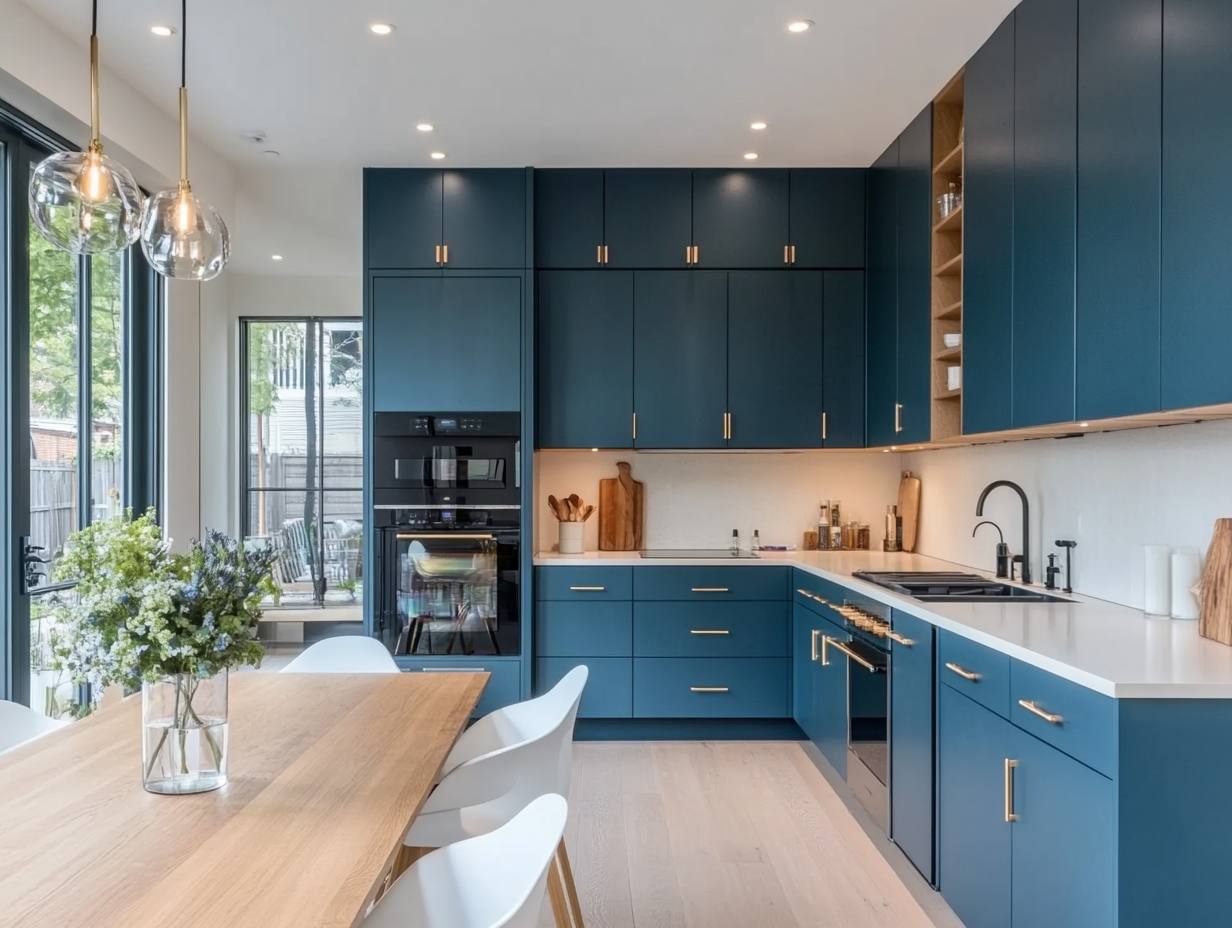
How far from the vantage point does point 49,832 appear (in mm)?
1279

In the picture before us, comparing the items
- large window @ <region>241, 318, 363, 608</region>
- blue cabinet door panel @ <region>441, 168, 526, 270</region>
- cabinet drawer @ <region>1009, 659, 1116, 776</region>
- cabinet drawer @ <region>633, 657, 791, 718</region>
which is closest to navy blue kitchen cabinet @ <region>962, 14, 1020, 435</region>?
cabinet drawer @ <region>1009, 659, 1116, 776</region>

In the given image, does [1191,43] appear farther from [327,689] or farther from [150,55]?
[150,55]

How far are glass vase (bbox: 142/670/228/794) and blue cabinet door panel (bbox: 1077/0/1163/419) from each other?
2037 millimetres

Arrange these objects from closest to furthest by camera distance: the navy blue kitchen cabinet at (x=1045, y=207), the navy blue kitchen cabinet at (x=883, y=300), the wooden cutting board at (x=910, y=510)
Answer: the navy blue kitchen cabinet at (x=1045, y=207)
the navy blue kitchen cabinet at (x=883, y=300)
the wooden cutting board at (x=910, y=510)

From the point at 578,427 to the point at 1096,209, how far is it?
2.47m

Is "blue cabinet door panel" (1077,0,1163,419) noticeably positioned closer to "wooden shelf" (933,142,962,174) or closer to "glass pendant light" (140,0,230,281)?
"wooden shelf" (933,142,962,174)

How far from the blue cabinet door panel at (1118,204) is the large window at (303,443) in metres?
5.18

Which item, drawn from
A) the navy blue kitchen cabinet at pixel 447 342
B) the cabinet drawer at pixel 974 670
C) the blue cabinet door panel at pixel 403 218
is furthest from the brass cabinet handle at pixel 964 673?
the blue cabinet door panel at pixel 403 218

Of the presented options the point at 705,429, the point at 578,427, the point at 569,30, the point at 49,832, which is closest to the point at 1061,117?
the point at 569,30

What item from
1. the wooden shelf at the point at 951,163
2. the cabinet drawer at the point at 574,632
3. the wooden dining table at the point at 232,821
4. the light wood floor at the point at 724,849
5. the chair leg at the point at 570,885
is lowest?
the light wood floor at the point at 724,849

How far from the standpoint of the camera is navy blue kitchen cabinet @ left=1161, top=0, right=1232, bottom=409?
1.70 m

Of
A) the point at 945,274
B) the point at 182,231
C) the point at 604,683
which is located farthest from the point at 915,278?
the point at 182,231

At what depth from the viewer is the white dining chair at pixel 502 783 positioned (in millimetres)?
1827

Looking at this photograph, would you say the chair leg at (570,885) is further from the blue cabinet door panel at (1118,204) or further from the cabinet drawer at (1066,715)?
the blue cabinet door panel at (1118,204)
